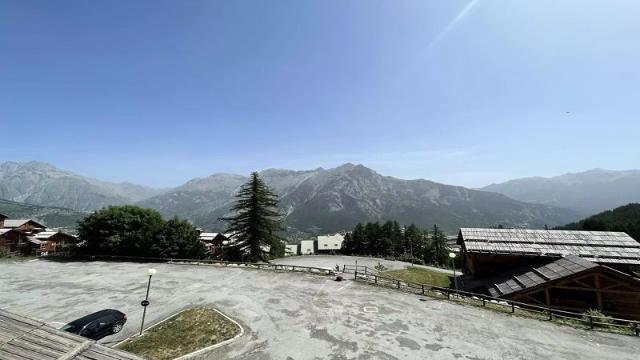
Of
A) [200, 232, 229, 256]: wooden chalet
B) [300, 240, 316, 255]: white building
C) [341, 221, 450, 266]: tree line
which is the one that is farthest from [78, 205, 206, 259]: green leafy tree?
[300, 240, 316, 255]: white building

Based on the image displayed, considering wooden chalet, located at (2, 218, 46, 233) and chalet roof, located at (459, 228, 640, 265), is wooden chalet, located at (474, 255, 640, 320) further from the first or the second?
wooden chalet, located at (2, 218, 46, 233)

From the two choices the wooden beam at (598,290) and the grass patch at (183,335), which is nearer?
the grass patch at (183,335)

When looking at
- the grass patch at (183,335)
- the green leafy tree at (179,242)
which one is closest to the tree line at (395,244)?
the green leafy tree at (179,242)

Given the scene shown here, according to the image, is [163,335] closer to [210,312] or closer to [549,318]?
[210,312]

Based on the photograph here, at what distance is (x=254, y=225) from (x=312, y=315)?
29.0m

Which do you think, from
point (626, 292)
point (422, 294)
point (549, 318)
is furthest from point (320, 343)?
point (626, 292)

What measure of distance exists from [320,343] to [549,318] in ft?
63.4

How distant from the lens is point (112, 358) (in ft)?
16.3

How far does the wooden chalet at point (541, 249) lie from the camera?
3912 centimetres

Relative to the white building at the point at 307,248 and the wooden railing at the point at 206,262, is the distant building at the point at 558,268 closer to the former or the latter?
the wooden railing at the point at 206,262

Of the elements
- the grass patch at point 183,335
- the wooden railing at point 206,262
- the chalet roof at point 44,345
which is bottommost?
the grass patch at point 183,335

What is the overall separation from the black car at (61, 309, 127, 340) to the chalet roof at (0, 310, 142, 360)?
2006 centimetres

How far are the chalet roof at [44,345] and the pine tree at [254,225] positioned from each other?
152ft

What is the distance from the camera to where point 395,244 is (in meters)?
106
